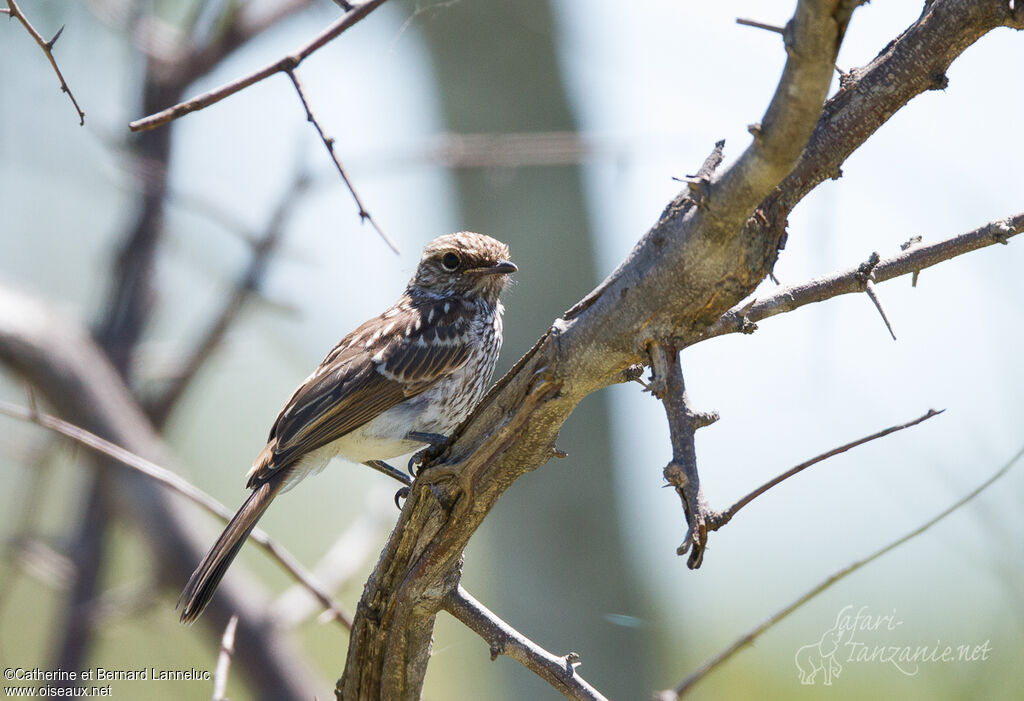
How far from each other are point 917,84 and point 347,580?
3350 millimetres

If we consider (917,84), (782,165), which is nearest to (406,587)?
(782,165)

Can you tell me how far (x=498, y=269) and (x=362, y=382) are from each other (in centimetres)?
76

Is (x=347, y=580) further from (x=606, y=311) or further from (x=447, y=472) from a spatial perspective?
(x=606, y=311)

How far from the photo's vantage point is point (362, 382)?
3.32 meters

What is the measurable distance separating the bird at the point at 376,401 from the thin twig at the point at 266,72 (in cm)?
176

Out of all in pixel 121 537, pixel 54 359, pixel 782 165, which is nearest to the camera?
pixel 782 165

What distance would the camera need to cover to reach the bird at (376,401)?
121 inches

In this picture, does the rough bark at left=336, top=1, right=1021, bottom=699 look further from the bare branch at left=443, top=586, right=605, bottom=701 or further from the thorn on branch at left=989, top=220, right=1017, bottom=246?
the thorn on branch at left=989, top=220, right=1017, bottom=246

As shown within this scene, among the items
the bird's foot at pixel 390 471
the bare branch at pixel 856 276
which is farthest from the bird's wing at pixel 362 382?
the bare branch at pixel 856 276

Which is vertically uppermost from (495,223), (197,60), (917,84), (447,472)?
(197,60)

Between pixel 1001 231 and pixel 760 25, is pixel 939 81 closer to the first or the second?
pixel 1001 231

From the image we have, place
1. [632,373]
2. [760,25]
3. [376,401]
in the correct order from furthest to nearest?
1. [376,401]
2. [632,373]
3. [760,25]

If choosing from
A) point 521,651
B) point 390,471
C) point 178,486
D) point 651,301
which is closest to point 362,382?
point 390,471

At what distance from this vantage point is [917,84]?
1.75 meters
